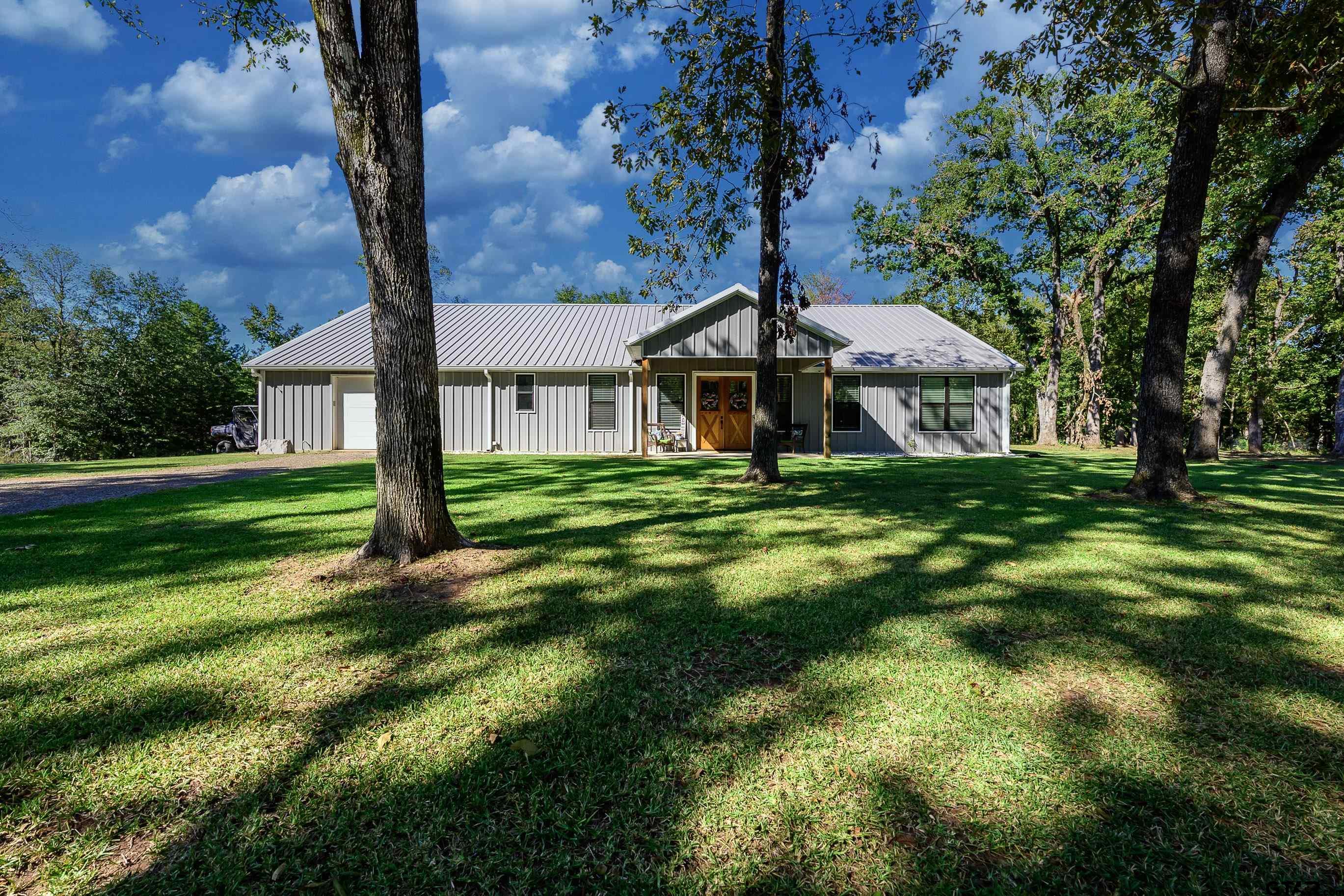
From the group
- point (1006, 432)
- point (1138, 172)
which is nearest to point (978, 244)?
point (1138, 172)

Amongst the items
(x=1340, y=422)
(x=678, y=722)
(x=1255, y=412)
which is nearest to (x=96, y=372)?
(x=678, y=722)

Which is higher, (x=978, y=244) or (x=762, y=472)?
(x=978, y=244)

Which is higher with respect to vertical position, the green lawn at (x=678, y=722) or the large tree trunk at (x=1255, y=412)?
the large tree trunk at (x=1255, y=412)

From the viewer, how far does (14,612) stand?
129 inches

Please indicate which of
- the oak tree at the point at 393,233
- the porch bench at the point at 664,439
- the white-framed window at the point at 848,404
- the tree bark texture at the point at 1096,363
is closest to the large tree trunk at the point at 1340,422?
the tree bark texture at the point at 1096,363

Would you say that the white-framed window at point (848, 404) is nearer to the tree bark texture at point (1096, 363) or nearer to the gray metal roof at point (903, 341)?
the gray metal roof at point (903, 341)

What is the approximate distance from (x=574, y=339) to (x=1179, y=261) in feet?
51.0

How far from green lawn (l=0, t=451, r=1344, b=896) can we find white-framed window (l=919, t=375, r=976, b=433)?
13637 mm

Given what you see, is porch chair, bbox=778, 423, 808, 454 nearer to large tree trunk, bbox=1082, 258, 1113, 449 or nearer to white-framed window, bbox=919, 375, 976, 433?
white-framed window, bbox=919, 375, 976, 433

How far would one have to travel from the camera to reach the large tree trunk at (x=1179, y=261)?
6648 millimetres

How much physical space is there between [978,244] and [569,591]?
945 inches

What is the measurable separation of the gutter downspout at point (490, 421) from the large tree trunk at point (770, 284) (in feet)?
35.2

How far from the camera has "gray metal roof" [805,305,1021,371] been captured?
17.6 m

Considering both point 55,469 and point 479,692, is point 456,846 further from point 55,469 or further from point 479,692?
point 55,469
